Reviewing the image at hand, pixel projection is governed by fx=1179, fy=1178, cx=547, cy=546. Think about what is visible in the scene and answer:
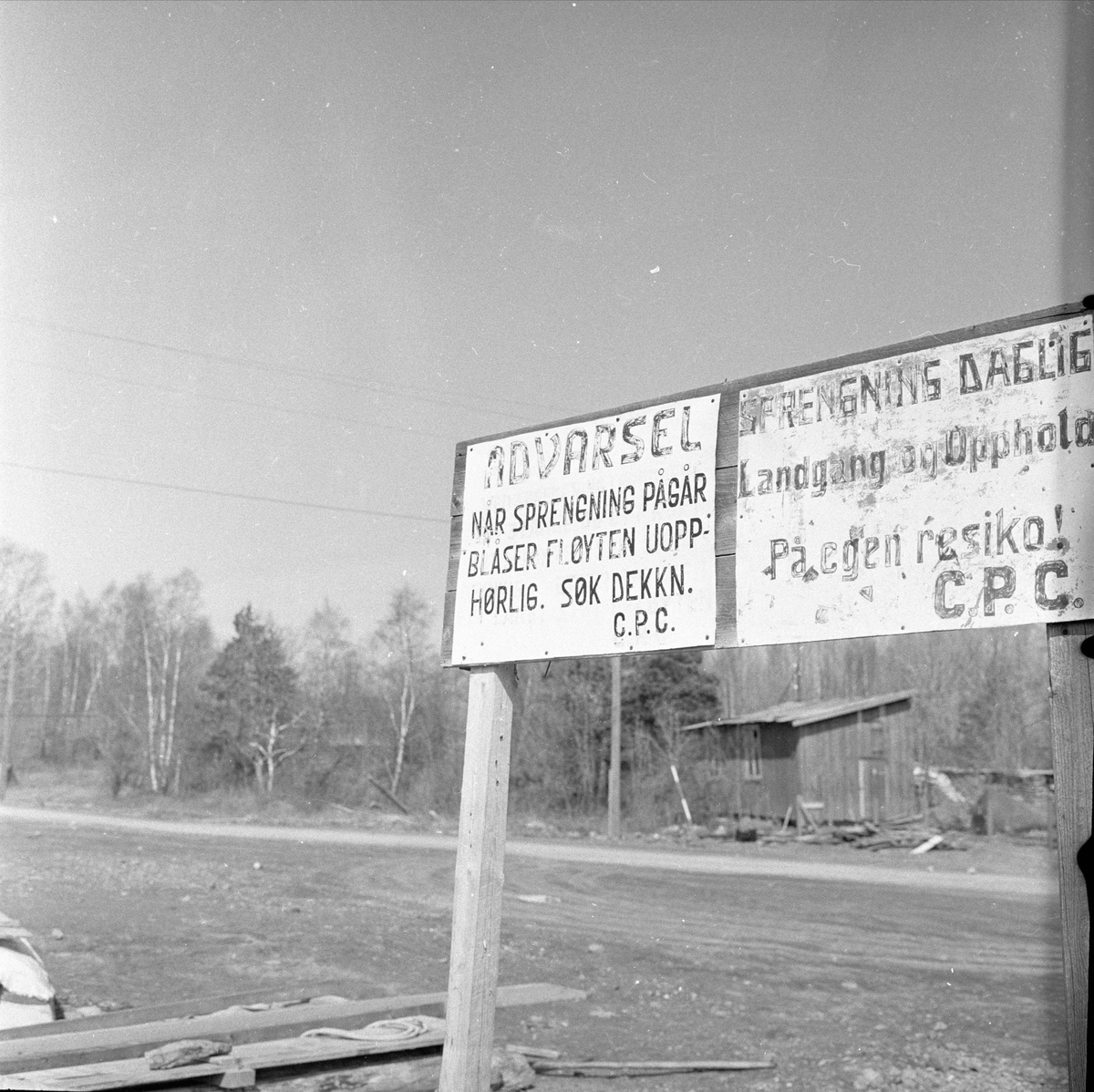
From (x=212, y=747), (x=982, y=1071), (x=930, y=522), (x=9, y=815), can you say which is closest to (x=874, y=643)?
(x=212, y=747)

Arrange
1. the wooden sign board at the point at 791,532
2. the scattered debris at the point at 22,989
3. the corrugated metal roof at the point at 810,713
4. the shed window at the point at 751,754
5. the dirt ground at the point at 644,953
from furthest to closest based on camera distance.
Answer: the shed window at the point at 751,754 → the corrugated metal roof at the point at 810,713 → the dirt ground at the point at 644,953 → the scattered debris at the point at 22,989 → the wooden sign board at the point at 791,532

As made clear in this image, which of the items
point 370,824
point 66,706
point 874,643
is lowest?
point 370,824

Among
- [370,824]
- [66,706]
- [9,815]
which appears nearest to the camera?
[9,815]

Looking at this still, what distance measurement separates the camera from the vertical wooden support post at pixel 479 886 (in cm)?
353

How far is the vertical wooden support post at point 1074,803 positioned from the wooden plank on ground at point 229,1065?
470cm

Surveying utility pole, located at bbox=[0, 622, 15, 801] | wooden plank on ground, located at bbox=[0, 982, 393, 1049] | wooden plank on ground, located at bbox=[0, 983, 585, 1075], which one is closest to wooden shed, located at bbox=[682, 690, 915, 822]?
utility pole, located at bbox=[0, 622, 15, 801]

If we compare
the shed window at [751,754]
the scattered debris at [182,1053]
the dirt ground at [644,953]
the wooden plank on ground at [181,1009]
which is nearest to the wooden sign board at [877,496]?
the scattered debris at [182,1053]

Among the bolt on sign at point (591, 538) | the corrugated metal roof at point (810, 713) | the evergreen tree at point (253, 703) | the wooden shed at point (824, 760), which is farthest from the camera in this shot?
the evergreen tree at point (253, 703)

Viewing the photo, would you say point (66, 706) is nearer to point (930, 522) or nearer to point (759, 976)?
point (759, 976)

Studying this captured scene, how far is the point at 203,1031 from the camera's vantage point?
6980mm

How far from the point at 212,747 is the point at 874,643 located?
32260mm

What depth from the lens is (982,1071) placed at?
7434 mm

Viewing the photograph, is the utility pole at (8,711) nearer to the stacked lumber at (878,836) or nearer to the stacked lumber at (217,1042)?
the stacked lumber at (217,1042)

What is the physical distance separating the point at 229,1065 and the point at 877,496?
199 inches
